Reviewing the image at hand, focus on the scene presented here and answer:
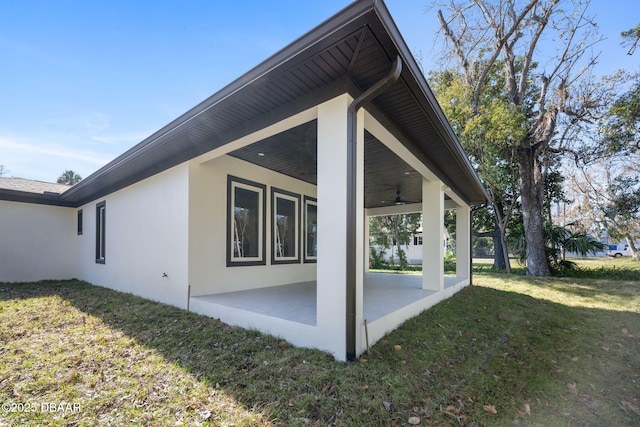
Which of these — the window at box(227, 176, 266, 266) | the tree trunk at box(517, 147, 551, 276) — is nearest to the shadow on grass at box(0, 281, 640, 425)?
the window at box(227, 176, 266, 266)

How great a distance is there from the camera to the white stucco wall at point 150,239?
209 inches

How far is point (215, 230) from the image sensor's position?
5.64 m

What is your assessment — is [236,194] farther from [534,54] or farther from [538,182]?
[534,54]

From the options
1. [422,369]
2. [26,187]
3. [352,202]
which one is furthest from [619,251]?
[26,187]

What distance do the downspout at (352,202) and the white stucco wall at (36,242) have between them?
1054cm

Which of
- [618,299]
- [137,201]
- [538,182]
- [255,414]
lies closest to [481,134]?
[538,182]

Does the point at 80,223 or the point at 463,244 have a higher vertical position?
the point at 80,223

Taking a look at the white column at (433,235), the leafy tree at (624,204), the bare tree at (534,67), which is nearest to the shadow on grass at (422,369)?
the white column at (433,235)

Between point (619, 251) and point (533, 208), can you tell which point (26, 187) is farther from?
point (619, 251)

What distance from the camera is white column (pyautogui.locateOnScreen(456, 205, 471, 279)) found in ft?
30.9

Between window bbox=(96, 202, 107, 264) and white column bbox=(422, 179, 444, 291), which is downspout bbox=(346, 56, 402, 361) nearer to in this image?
white column bbox=(422, 179, 444, 291)

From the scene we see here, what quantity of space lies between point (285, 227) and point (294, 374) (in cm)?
484

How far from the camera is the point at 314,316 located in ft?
12.7

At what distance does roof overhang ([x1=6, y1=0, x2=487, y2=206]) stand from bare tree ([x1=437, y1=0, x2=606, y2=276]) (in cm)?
867
